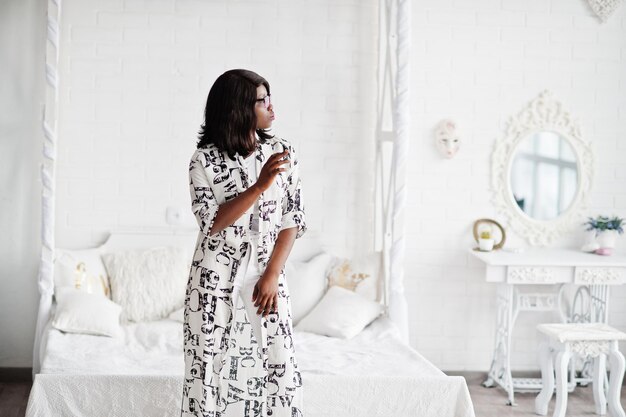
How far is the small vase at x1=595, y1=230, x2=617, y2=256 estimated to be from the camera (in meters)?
5.38

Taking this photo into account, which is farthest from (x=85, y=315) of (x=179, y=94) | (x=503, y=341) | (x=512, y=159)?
(x=512, y=159)

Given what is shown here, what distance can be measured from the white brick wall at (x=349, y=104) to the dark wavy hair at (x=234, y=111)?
7.82 ft

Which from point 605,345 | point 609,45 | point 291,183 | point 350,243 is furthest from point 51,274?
point 609,45

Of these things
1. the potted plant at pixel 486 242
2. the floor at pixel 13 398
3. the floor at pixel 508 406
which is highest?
the potted plant at pixel 486 242

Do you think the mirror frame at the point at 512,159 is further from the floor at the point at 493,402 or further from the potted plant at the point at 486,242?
the floor at the point at 493,402

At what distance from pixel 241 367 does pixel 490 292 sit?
2915mm

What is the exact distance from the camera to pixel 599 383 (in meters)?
4.80

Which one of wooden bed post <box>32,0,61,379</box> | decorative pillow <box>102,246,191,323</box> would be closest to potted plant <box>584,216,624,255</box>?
decorative pillow <box>102,246,191,323</box>

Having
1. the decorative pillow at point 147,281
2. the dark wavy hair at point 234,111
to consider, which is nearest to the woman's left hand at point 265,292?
the dark wavy hair at point 234,111

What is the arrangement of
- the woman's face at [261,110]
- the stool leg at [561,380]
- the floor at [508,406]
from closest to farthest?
the woman's face at [261,110] → the stool leg at [561,380] → the floor at [508,406]

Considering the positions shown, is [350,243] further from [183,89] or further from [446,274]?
[183,89]

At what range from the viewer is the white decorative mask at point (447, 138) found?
5406mm

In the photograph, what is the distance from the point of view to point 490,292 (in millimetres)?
5566

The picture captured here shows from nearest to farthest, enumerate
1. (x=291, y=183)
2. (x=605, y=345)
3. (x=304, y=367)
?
(x=291, y=183)
(x=304, y=367)
(x=605, y=345)
